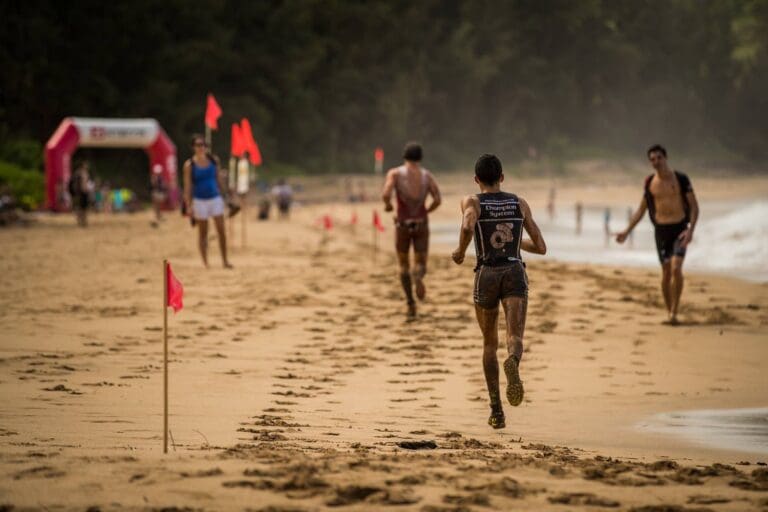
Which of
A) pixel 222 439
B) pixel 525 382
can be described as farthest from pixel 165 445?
pixel 525 382

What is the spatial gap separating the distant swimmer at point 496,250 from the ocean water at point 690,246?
10.7 metres

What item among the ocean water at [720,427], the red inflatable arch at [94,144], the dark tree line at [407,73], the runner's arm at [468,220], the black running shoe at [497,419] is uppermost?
the dark tree line at [407,73]

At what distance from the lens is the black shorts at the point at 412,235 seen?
12.1m

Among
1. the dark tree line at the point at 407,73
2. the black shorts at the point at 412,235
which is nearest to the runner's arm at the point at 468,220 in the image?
the black shorts at the point at 412,235

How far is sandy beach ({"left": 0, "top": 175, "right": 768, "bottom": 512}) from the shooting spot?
500 centimetres

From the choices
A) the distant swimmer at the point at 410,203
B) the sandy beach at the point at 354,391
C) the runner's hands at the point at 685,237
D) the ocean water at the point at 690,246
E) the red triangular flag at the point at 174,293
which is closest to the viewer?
the sandy beach at the point at 354,391

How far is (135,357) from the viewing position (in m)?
9.52

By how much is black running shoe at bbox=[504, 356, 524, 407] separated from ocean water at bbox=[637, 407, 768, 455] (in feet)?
3.02

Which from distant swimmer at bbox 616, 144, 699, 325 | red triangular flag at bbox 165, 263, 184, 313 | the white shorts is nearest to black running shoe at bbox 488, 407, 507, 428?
red triangular flag at bbox 165, 263, 184, 313

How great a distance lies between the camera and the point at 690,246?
2380 cm

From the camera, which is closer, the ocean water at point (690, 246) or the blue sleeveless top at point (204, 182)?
the blue sleeveless top at point (204, 182)

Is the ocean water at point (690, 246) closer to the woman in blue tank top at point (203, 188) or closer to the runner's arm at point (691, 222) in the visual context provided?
the runner's arm at point (691, 222)

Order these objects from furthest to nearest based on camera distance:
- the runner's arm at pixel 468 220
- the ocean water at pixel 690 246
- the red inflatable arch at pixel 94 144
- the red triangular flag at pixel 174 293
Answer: the red inflatable arch at pixel 94 144
the ocean water at pixel 690 246
the runner's arm at pixel 468 220
the red triangular flag at pixel 174 293

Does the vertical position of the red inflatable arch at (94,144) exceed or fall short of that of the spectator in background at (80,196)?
it exceeds it
